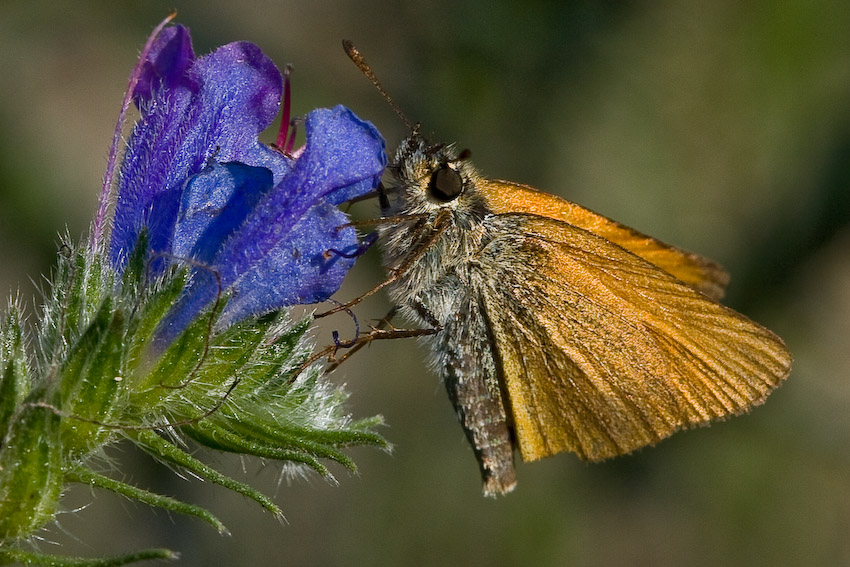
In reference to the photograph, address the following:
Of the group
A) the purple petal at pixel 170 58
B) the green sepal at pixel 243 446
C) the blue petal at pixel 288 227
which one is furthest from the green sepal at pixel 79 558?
the purple petal at pixel 170 58

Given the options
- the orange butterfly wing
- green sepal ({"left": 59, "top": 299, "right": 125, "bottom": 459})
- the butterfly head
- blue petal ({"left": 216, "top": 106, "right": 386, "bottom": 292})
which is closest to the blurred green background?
the orange butterfly wing

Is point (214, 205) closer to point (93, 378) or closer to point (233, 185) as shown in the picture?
point (233, 185)

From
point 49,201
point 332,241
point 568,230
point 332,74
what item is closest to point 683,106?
point 332,74

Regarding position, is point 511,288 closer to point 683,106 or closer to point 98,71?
point 683,106

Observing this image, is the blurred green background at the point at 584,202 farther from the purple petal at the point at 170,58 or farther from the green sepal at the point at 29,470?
the green sepal at the point at 29,470

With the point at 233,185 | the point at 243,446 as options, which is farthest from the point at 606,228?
the point at 243,446

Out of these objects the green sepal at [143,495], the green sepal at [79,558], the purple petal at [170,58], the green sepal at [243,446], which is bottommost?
the green sepal at [79,558]

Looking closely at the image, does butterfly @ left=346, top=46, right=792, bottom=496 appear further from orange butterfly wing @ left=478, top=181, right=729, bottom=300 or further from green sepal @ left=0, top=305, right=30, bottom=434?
green sepal @ left=0, top=305, right=30, bottom=434
